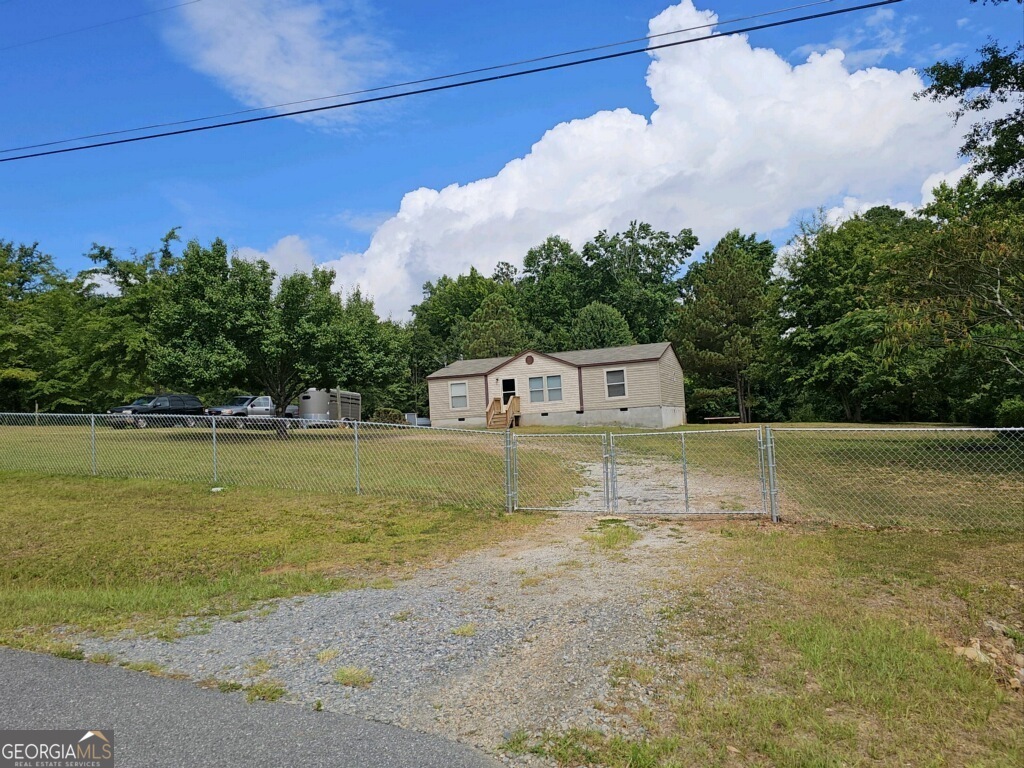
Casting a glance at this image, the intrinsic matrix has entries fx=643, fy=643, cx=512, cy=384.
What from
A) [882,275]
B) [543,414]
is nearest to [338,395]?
[543,414]

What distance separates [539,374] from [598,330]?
51.9 feet

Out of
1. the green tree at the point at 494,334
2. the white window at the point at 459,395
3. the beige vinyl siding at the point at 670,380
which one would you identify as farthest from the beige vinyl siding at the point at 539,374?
the green tree at the point at 494,334

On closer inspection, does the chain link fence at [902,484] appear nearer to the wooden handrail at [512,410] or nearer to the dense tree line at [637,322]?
the dense tree line at [637,322]

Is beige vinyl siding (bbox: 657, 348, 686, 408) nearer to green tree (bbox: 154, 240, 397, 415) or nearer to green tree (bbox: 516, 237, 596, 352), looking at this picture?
green tree (bbox: 154, 240, 397, 415)

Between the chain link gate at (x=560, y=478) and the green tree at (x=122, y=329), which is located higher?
the green tree at (x=122, y=329)

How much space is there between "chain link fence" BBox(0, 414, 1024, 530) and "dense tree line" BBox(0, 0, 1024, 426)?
272 centimetres

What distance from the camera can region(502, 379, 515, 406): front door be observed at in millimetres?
30484

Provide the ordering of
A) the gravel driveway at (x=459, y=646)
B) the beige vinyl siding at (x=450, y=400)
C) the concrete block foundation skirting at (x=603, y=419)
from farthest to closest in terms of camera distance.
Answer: the beige vinyl siding at (x=450, y=400), the concrete block foundation skirting at (x=603, y=419), the gravel driveway at (x=459, y=646)

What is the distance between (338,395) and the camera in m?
31.5

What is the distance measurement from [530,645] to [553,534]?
155 inches

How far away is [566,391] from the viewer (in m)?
29.8

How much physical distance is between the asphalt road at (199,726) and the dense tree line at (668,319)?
488 inches

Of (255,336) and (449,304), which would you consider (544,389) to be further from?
(449,304)

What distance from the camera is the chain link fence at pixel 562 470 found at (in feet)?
30.5
